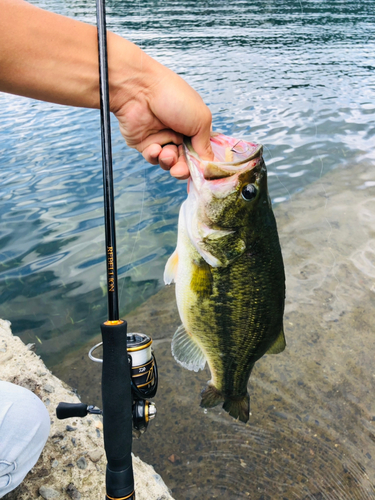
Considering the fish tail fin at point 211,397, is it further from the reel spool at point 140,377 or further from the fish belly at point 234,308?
the reel spool at point 140,377

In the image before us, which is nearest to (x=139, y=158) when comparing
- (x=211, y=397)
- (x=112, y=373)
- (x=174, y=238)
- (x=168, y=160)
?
(x=174, y=238)

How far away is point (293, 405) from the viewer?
329 centimetres

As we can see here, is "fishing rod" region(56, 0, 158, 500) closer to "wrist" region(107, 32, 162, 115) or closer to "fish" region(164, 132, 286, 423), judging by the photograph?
"wrist" region(107, 32, 162, 115)

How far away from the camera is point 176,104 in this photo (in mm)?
1856

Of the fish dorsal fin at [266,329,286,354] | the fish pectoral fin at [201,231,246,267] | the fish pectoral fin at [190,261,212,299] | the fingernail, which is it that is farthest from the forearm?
the fish dorsal fin at [266,329,286,354]

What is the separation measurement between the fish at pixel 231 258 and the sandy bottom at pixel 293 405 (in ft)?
4.39

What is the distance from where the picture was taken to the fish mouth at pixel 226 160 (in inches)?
69.2

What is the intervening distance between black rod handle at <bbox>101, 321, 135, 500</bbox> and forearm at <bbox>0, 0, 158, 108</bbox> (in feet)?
3.58

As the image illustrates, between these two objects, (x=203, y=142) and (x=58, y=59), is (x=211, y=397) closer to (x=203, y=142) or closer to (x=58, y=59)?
(x=203, y=142)

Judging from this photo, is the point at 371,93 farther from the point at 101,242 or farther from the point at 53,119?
the point at 101,242

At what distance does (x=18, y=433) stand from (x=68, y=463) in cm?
54

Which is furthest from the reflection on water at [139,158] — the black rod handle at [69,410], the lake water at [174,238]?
the black rod handle at [69,410]

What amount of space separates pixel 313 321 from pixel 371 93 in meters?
10.9

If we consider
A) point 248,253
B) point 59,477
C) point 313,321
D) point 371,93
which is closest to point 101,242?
point 313,321
